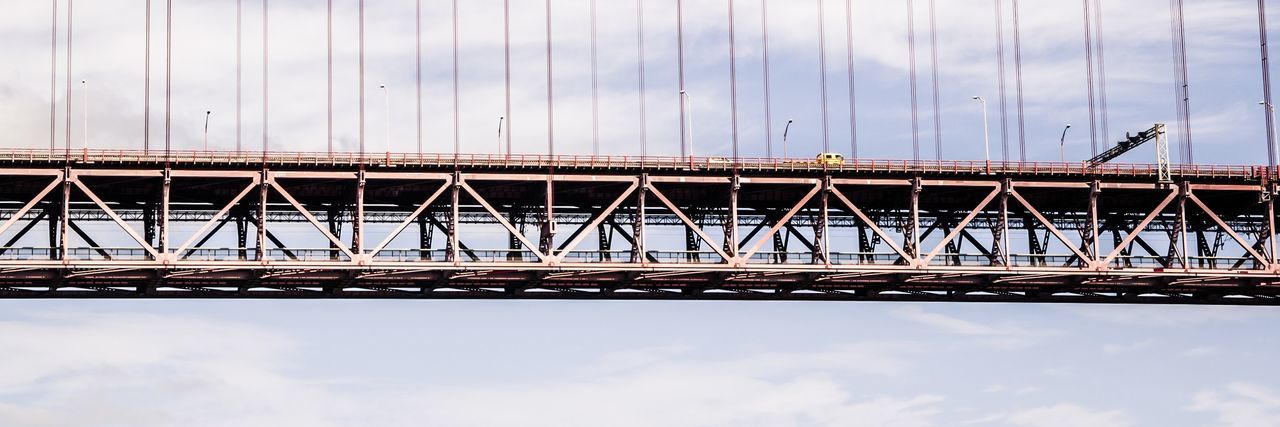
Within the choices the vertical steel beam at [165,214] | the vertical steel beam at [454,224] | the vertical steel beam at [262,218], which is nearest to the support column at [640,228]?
→ the vertical steel beam at [454,224]

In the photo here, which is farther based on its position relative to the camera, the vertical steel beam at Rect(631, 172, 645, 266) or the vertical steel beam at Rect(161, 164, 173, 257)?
the vertical steel beam at Rect(631, 172, 645, 266)

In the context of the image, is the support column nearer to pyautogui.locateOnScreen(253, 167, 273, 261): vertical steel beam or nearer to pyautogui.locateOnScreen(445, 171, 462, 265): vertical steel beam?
pyautogui.locateOnScreen(445, 171, 462, 265): vertical steel beam

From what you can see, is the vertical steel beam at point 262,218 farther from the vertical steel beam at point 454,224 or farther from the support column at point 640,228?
the support column at point 640,228

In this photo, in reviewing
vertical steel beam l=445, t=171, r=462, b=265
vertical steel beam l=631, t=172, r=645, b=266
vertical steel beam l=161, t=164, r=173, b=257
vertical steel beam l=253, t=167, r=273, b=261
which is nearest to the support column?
vertical steel beam l=631, t=172, r=645, b=266

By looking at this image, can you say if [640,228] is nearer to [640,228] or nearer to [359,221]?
[640,228]

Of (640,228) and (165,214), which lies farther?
(640,228)

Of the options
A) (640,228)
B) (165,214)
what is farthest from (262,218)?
(640,228)

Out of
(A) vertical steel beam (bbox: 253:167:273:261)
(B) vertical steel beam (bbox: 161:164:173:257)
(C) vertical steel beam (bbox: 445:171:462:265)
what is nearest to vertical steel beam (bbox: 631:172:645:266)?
(C) vertical steel beam (bbox: 445:171:462:265)

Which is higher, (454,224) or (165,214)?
(165,214)

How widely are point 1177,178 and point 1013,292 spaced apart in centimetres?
1040

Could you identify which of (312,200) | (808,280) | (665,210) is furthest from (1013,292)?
(312,200)

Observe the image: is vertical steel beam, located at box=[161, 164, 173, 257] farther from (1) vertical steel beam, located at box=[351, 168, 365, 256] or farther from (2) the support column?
(2) the support column

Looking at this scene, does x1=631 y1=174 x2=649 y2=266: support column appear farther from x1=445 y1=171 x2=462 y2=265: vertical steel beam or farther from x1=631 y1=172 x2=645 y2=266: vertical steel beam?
x1=445 y1=171 x2=462 y2=265: vertical steel beam

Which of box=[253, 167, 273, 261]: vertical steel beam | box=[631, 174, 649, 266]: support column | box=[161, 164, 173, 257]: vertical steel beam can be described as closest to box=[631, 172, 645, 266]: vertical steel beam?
box=[631, 174, 649, 266]: support column
